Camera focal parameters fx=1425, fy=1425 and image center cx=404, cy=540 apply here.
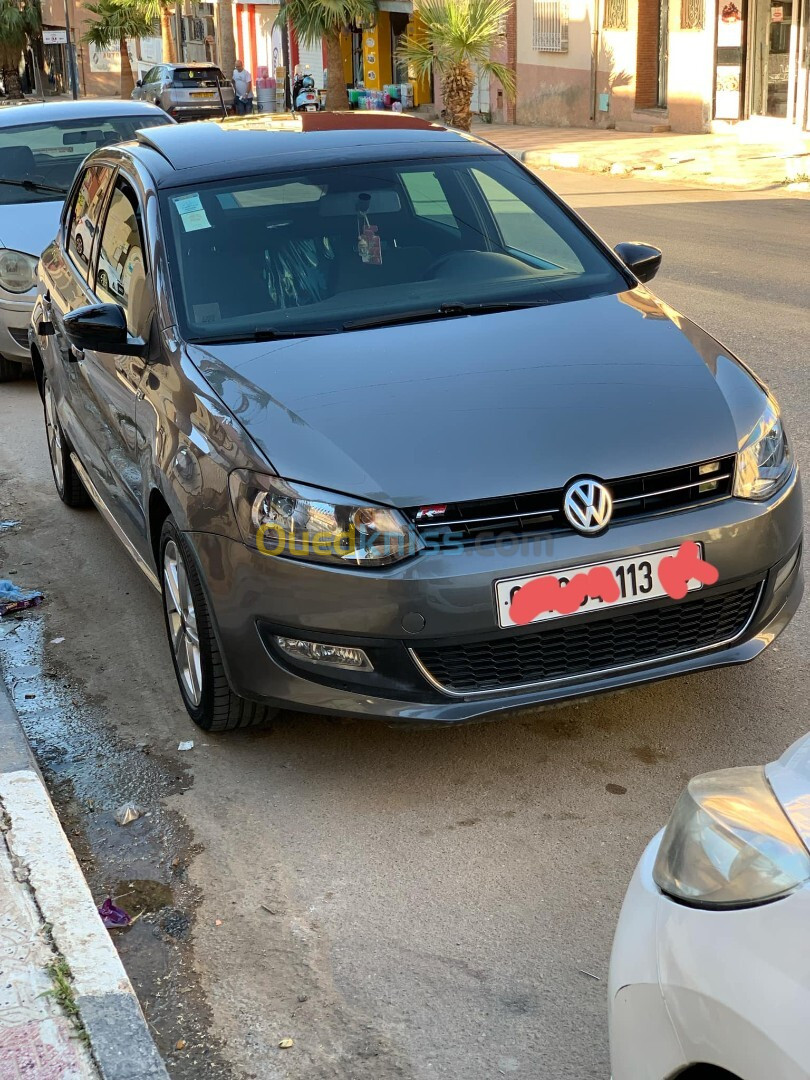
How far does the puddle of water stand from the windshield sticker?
1.62 meters

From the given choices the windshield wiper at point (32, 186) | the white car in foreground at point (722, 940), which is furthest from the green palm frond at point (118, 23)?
the white car in foreground at point (722, 940)

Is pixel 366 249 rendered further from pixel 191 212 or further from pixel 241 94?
pixel 241 94

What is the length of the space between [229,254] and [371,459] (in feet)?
4.63

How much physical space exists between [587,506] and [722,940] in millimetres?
1818

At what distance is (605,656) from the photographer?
12.2 ft

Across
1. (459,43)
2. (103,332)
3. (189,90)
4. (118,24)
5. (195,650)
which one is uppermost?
(118,24)

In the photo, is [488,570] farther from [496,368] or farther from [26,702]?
[26,702]

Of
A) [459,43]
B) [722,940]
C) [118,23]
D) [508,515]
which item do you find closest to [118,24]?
[118,23]

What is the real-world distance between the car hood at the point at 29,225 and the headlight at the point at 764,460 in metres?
6.02

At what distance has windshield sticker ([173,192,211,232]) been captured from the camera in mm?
4836

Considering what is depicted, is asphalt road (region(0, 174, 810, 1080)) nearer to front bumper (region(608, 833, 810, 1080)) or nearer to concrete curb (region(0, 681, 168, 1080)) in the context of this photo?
concrete curb (region(0, 681, 168, 1080))

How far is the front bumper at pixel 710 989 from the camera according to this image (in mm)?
1704

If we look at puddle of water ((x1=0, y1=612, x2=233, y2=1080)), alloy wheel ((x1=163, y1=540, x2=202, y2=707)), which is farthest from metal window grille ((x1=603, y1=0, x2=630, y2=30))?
alloy wheel ((x1=163, y1=540, x2=202, y2=707))

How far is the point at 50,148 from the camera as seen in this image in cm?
1011
